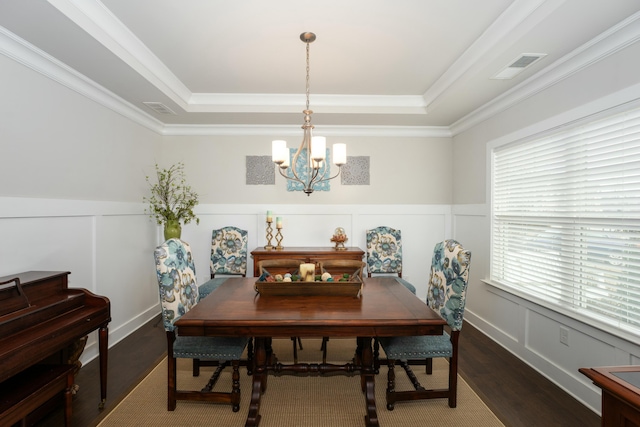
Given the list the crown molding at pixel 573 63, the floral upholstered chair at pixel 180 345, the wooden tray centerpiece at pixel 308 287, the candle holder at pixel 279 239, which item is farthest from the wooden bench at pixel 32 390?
the crown molding at pixel 573 63

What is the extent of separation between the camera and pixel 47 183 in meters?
2.51

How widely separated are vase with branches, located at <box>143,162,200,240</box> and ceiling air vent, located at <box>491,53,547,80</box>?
3.49m

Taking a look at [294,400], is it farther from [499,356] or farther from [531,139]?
[531,139]

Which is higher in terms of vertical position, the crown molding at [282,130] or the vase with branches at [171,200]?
the crown molding at [282,130]

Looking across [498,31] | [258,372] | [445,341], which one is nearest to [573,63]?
[498,31]

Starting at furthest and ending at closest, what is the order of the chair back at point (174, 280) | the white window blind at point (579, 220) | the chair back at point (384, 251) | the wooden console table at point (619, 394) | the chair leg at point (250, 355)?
the chair back at point (384, 251), the chair leg at point (250, 355), the chair back at point (174, 280), the white window blind at point (579, 220), the wooden console table at point (619, 394)

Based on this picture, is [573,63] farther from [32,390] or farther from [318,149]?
[32,390]

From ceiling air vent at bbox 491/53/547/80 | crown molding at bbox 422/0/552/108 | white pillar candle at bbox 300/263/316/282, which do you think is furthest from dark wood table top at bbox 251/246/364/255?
ceiling air vent at bbox 491/53/547/80

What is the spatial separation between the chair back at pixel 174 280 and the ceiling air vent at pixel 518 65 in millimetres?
2939

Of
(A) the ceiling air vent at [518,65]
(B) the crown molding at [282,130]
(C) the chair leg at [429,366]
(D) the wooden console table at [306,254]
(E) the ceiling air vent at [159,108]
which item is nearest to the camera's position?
(A) the ceiling air vent at [518,65]

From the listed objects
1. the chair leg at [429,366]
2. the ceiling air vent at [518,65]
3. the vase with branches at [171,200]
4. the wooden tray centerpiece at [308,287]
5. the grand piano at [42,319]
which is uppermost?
the ceiling air vent at [518,65]

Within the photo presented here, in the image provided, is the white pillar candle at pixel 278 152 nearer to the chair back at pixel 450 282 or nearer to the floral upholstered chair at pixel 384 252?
the chair back at pixel 450 282

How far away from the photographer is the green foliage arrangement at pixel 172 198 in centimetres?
381

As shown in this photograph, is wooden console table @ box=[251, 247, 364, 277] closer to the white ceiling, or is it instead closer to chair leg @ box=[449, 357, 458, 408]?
the white ceiling
